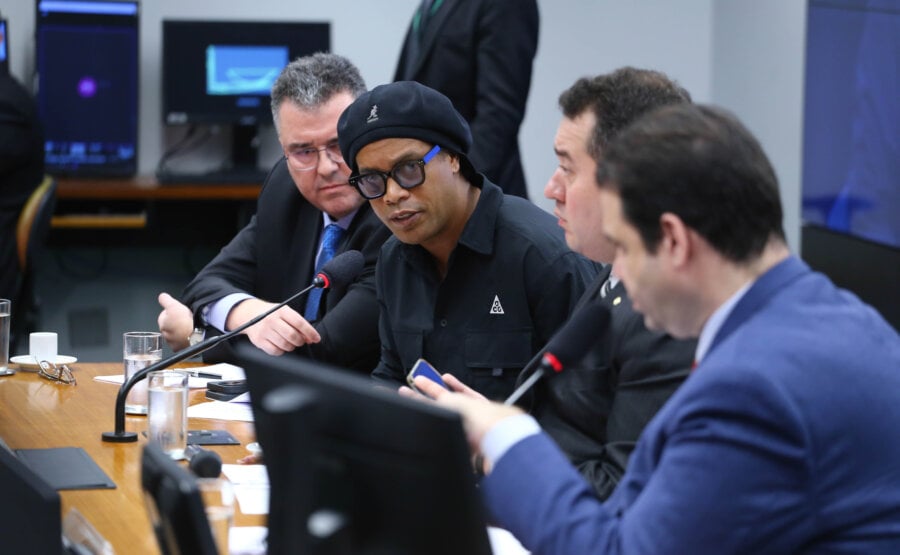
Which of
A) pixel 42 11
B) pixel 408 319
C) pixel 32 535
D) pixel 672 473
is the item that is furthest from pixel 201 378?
pixel 42 11

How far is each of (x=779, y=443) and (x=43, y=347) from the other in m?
2.05

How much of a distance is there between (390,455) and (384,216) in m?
1.34

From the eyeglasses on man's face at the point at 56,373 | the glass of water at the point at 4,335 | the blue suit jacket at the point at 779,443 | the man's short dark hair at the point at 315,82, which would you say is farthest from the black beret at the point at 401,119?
the blue suit jacket at the point at 779,443

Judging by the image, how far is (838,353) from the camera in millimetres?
1288

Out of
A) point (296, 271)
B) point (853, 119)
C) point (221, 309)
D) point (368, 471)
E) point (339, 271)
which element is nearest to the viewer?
point (368, 471)

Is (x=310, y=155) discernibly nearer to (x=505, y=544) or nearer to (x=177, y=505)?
(x=505, y=544)

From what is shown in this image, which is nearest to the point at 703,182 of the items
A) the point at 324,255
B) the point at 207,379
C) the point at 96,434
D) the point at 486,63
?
the point at 96,434

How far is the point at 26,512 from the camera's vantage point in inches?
64.8

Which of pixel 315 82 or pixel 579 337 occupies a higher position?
pixel 315 82

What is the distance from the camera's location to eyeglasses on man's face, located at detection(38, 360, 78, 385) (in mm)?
2797

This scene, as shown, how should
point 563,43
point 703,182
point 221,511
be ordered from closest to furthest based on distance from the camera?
point 703,182
point 221,511
point 563,43

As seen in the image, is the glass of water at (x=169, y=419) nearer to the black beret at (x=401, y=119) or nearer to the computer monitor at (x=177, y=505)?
the black beret at (x=401, y=119)

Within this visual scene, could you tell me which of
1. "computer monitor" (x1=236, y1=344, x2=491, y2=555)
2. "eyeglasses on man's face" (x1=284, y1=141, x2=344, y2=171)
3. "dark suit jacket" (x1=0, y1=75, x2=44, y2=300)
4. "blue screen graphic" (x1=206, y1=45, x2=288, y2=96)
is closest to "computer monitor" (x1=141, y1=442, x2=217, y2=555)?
"computer monitor" (x1=236, y1=344, x2=491, y2=555)

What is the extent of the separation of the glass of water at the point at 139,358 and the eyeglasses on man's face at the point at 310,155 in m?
0.52
